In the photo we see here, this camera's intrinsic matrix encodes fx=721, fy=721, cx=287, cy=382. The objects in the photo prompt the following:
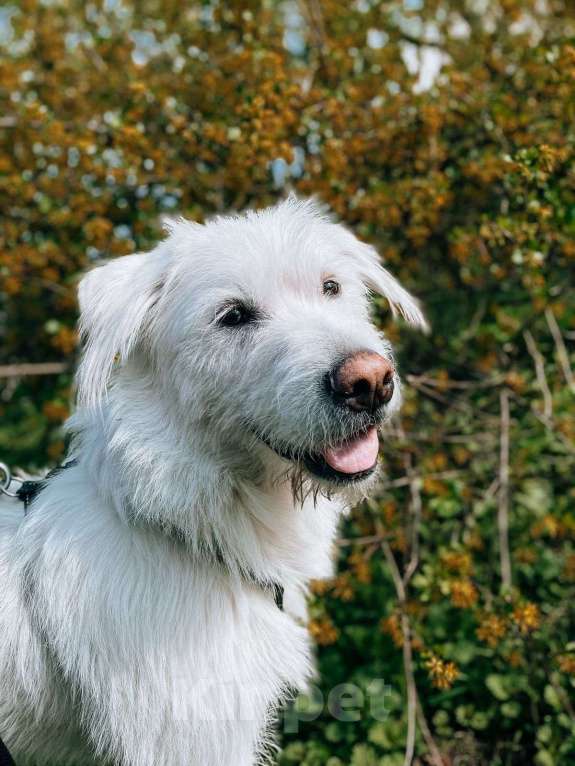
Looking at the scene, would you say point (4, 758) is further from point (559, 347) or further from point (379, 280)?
point (559, 347)

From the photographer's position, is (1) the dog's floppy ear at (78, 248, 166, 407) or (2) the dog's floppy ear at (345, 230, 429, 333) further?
(2) the dog's floppy ear at (345, 230, 429, 333)

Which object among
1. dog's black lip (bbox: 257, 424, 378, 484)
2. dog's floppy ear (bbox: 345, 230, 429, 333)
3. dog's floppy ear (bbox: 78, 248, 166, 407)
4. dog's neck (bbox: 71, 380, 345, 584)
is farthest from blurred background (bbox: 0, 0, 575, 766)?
dog's floppy ear (bbox: 78, 248, 166, 407)

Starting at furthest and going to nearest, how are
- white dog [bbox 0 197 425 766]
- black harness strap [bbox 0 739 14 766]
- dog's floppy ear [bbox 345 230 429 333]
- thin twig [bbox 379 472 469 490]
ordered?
thin twig [bbox 379 472 469 490] → dog's floppy ear [bbox 345 230 429 333] → white dog [bbox 0 197 425 766] → black harness strap [bbox 0 739 14 766]

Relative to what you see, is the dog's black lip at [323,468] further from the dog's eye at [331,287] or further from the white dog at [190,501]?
the dog's eye at [331,287]

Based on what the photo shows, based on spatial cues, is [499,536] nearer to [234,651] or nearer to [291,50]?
[234,651]

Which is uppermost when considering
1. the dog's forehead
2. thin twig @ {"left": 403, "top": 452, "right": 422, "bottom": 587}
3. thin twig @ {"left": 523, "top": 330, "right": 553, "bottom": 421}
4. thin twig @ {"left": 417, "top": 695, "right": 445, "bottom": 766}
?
the dog's forehead

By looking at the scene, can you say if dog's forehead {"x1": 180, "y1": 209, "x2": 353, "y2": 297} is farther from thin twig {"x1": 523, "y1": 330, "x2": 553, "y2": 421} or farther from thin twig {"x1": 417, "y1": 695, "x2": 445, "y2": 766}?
thin twig {"x1": 417, "y1": 695, "x2": 445, "y2": 766}

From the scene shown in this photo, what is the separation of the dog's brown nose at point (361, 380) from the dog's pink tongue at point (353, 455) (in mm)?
152

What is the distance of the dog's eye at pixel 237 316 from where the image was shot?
233cm

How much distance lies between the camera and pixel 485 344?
448 cm

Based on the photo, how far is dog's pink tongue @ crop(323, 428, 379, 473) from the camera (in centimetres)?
220

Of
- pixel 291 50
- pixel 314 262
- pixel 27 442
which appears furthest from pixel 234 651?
pixel 291 50

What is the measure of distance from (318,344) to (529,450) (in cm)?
243

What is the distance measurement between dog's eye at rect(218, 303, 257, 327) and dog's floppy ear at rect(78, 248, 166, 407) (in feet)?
0.94
